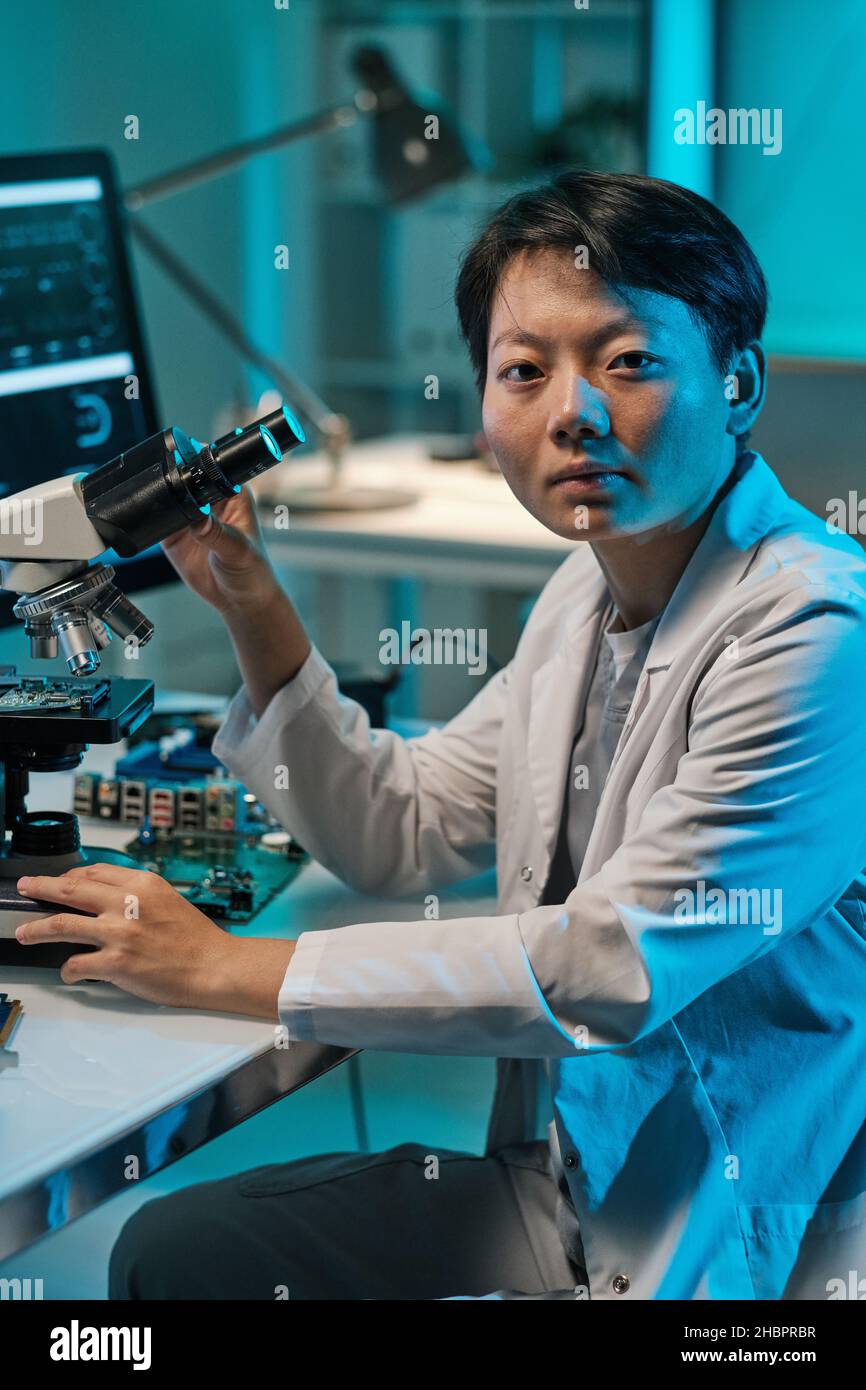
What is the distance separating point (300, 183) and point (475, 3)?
0.71 meters

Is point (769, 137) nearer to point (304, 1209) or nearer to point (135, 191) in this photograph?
point (135, 191)

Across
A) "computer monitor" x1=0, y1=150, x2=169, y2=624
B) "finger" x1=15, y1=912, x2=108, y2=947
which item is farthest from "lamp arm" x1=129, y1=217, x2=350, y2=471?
"finger" x1=15, y1=912, x2=108, y2=947

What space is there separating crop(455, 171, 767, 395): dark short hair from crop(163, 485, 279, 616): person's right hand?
0.32 meters

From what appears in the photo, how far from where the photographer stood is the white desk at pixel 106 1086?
3.19ft

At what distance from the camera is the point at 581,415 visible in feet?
3.60

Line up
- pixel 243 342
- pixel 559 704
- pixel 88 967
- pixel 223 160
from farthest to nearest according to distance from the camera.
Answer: pixel 243 342
pixel 223 160
pixel 559 704
pixel 88 967

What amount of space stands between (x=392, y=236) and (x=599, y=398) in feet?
12.1

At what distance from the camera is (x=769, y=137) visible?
9.20 feet

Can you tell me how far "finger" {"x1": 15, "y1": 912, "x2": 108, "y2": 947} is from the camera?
3.77 ft

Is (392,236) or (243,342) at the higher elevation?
(392,236)

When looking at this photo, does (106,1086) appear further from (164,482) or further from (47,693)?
(164,482)

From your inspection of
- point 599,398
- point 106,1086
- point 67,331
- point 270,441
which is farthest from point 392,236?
point 106,1086

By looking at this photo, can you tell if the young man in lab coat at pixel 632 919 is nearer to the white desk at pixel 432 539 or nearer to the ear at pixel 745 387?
the ear at pixel 745 387
